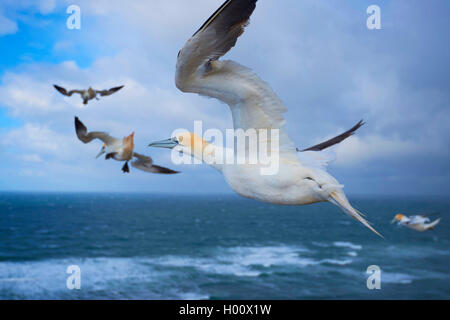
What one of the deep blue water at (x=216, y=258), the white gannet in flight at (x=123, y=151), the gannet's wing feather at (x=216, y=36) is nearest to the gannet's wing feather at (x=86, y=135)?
the white gannet in flight at (x=123, y=151)

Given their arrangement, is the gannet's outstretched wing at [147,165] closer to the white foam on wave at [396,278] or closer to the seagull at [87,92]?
the seagull at [87,92]

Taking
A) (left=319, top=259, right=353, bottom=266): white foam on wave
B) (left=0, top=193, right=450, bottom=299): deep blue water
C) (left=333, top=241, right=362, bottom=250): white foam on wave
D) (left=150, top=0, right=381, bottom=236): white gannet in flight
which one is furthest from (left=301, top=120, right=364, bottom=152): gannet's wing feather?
(left=333, top=241, right=362, bottom=250): white foam on wave

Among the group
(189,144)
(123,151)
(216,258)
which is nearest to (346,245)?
(216,258)

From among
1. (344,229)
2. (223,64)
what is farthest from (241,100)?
(344,229)

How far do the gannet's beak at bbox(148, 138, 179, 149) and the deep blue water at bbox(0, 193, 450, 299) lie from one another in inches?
1157

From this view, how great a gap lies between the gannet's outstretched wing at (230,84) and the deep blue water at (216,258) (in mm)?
29283

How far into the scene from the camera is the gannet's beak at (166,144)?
6.63 feet

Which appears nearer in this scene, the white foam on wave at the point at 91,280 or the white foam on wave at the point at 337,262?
the white foam on wave at the point at 91,280

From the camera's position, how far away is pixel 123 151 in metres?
3.78

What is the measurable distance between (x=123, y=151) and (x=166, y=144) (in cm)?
185

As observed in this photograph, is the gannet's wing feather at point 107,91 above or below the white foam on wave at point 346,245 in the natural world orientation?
above

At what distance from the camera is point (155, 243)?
50.4 meters

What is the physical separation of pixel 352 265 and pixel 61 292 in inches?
1144

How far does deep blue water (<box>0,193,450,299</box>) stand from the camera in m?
33.0
